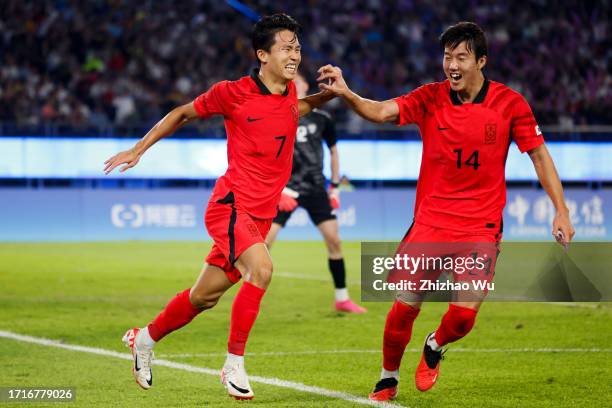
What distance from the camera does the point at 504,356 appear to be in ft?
27.2

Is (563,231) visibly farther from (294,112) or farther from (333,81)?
(294,112)

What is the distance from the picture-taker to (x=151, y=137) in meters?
6.59

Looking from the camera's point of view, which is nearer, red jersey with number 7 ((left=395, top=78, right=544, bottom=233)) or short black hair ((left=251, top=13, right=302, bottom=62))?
red jersey with number 7 ((left=395, top=78, right=544, bottom=233))

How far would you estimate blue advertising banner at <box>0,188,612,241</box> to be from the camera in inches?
794

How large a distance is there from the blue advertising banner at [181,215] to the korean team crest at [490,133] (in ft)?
47.8

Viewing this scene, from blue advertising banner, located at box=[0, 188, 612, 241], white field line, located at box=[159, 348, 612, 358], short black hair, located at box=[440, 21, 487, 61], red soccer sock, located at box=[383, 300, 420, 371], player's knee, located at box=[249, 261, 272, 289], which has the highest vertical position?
short black hair, located at box=[440, 21, 487, 61]

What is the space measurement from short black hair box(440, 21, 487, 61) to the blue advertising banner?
1453 centimetres

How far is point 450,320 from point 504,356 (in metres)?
2.04

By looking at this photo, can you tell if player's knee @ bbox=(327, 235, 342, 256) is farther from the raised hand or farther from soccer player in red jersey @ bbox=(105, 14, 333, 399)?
the raised hand

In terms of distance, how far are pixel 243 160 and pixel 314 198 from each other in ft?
15.8

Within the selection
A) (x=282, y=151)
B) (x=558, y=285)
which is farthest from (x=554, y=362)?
(x=558, y=285)

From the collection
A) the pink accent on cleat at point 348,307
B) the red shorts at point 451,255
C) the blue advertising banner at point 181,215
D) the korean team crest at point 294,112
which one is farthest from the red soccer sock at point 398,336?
the blue advertising banner at point 181,215

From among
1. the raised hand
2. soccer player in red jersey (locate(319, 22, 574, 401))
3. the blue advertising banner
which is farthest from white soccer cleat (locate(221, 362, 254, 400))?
the blue advertising banner

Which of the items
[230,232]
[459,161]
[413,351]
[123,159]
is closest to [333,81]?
[459,161]
